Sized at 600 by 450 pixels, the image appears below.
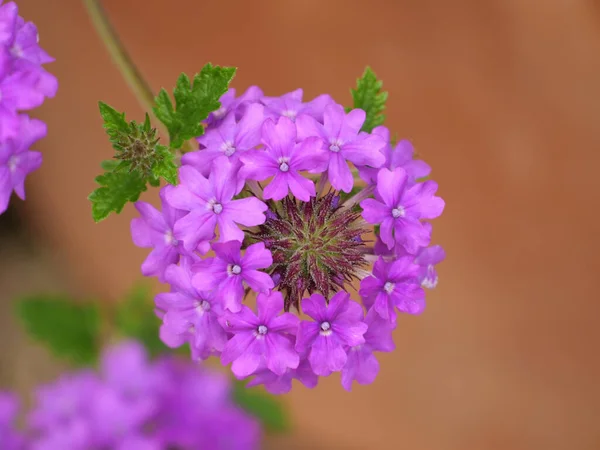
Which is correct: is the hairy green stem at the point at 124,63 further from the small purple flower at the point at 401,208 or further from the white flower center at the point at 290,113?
the small purple flower at the point at 401,208

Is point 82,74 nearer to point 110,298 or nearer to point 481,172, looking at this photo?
point 110,298

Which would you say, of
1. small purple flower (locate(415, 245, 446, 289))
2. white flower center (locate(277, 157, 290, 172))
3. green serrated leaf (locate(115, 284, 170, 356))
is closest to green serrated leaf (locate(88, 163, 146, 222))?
white flower center (locate(277, 157, 290, 172))

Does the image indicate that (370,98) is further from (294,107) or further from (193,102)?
(193,102)

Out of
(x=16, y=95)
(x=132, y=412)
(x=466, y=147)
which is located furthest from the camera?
(x=466, y=147)

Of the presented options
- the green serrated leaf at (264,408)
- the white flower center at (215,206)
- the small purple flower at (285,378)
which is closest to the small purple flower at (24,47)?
the white flower center at (215,206)

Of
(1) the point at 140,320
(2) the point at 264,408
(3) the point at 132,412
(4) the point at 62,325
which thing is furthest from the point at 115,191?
(2) the point at 264,408

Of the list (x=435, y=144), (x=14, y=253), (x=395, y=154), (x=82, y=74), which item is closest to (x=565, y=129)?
(x=435, y=144)
